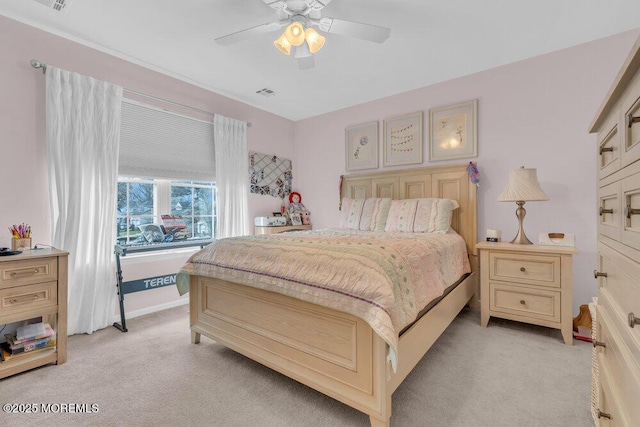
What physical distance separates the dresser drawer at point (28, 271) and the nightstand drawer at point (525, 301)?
334 centimetres

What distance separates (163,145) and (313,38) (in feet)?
6.66

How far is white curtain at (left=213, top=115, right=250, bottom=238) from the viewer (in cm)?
347

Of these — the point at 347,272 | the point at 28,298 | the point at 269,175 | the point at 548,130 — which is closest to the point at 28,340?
the point at 28,298

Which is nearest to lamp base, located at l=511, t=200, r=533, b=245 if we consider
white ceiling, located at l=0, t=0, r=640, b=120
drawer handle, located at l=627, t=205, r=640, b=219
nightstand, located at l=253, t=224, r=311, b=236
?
white ceiling, located at l=0, t=0, r=640, b=120

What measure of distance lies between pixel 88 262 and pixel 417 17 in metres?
3.37

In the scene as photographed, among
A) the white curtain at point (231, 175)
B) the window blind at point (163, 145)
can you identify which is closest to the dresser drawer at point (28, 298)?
the window blind at point (163, 145)

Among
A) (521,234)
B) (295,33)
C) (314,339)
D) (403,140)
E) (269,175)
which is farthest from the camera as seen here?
(269,175)

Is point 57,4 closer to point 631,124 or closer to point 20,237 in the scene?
point 20,237

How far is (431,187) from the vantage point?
10.7 feet

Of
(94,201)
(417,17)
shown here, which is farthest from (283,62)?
(94,201)

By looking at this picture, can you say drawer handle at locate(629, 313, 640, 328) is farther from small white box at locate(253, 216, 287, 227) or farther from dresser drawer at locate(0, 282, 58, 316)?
small white box at locate(253, 216, 287, 227)

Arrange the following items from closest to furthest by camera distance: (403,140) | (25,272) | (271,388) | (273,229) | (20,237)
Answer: (271,388), (25,272), (20,237), (403,140), (273,229)

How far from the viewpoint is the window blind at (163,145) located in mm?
2809

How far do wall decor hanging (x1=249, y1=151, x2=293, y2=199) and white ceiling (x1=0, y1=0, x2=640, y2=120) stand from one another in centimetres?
→ 102
